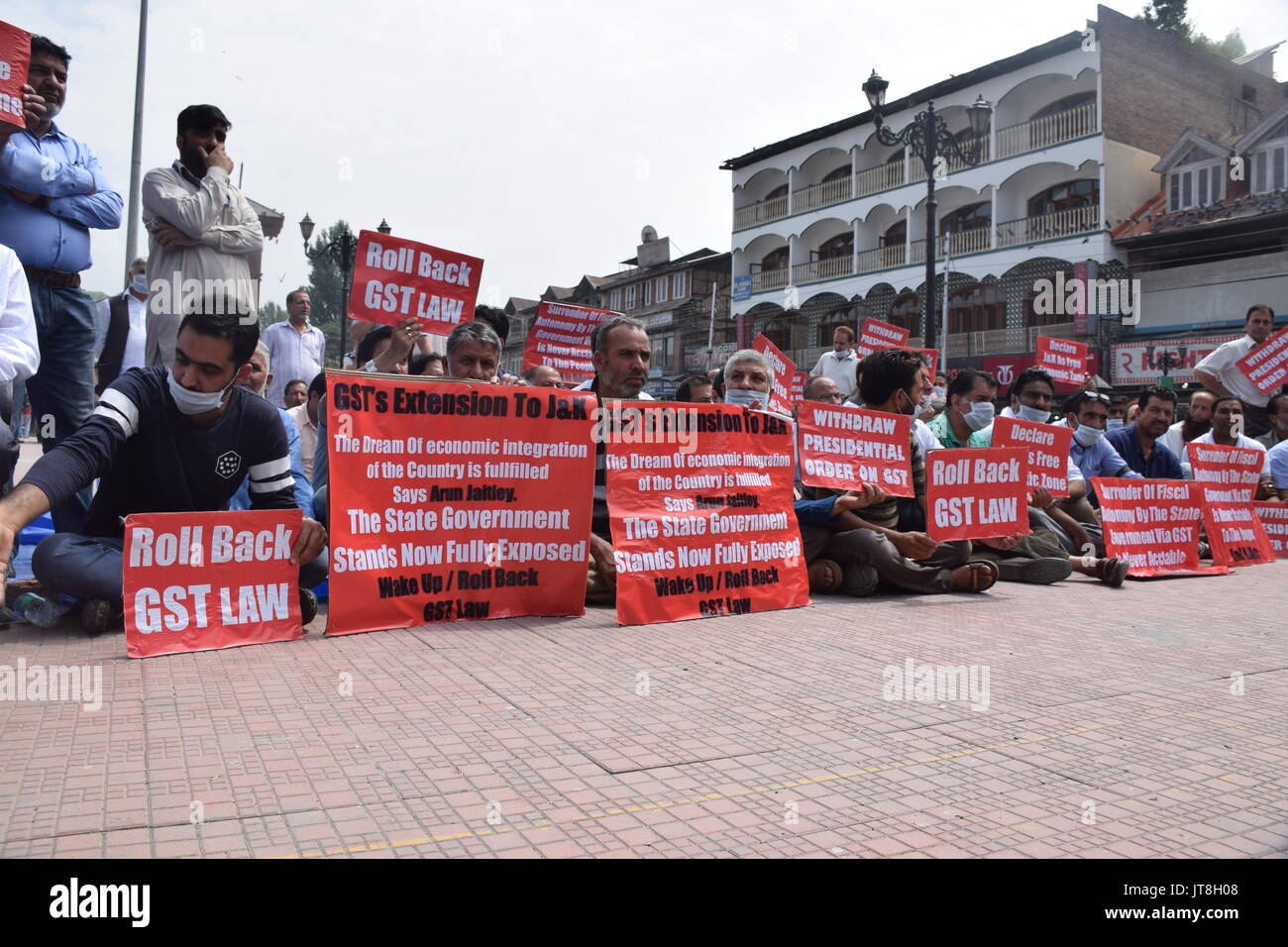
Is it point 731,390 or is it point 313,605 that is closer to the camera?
point 313,605

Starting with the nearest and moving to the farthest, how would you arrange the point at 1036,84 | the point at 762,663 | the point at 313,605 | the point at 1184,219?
1. the point at 762,663
2. the point at 313,605
3. the point at 1184,219
4. the point at 1036,84

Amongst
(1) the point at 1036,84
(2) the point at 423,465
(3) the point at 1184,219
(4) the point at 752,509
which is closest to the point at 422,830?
(2) the point at 423,465

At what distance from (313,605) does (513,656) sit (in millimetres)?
1107

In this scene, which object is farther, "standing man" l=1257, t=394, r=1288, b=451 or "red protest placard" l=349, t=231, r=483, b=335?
"standing man" l=1257, t=394, r=1288, b=451

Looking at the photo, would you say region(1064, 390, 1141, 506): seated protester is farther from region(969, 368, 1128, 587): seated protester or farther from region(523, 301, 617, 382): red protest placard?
region(523, 301, 617, 382): red protest placard

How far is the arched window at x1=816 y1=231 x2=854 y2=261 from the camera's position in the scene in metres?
43.2

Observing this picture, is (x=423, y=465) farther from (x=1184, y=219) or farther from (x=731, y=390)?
(x=1184, y=219)

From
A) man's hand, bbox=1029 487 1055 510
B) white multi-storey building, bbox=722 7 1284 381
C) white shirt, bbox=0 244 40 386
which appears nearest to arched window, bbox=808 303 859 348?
white multi-storey building, bbox=722 7 1284 381

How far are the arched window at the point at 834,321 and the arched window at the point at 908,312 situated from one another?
1934 mm

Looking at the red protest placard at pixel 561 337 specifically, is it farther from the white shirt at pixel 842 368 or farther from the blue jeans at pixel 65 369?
the blue jeans at pixel 65 369

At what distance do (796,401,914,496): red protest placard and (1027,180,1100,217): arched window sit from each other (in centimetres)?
3032

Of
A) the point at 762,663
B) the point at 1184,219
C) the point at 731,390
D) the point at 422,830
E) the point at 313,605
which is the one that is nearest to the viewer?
the point at 422,830

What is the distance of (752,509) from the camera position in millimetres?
5684
